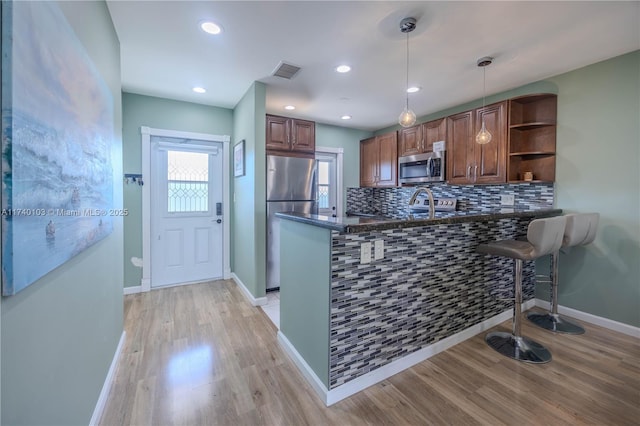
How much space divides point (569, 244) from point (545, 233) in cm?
64

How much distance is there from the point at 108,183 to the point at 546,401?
10.2 feet

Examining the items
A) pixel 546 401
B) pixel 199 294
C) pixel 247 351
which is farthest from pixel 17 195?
pixel 199 294

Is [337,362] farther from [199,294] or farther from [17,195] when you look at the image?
[199,294]

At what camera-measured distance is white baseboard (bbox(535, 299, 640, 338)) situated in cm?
250

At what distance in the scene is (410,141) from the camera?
14.1 ft

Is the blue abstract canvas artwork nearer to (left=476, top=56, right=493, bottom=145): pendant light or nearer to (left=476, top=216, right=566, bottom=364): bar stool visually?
(left=476, top=216, right=566, bottom=364): bar stool

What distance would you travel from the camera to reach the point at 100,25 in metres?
1.72

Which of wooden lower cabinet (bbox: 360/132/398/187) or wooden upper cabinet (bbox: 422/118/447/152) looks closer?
wooden upper cabinet (bbox: 422/118/447/152)

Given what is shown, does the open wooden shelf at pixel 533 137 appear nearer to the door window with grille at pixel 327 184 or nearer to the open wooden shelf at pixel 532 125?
the open wooden shelf at pixel 532 125

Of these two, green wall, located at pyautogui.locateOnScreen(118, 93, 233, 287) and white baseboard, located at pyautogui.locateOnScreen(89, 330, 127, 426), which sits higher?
green wall, located at pyautogui.locateOnScreen(118, 93, 233, 287)

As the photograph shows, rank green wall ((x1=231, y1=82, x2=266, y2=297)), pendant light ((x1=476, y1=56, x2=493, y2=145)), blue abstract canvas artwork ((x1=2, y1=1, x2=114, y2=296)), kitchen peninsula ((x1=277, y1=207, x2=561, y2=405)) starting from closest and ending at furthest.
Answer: blue abstract canvas artwork ((x1=2, y1=1, x2=114, y2=296)), kitchen peninsula ((x1=277, y1=207, x2=561, y2=405)), pendant light ((x1=476, y1=56, x2=493, y2=145)), green wall ((x1=231, y1=82, x2=266, y2=297))

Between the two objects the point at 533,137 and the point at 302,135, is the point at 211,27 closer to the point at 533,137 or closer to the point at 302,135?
the point at 302,135

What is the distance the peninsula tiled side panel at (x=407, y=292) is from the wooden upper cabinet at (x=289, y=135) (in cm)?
224

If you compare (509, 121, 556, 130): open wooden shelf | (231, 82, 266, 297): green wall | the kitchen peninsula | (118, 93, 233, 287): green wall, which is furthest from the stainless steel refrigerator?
(509, 121, 556, 130): open wooden shelf
